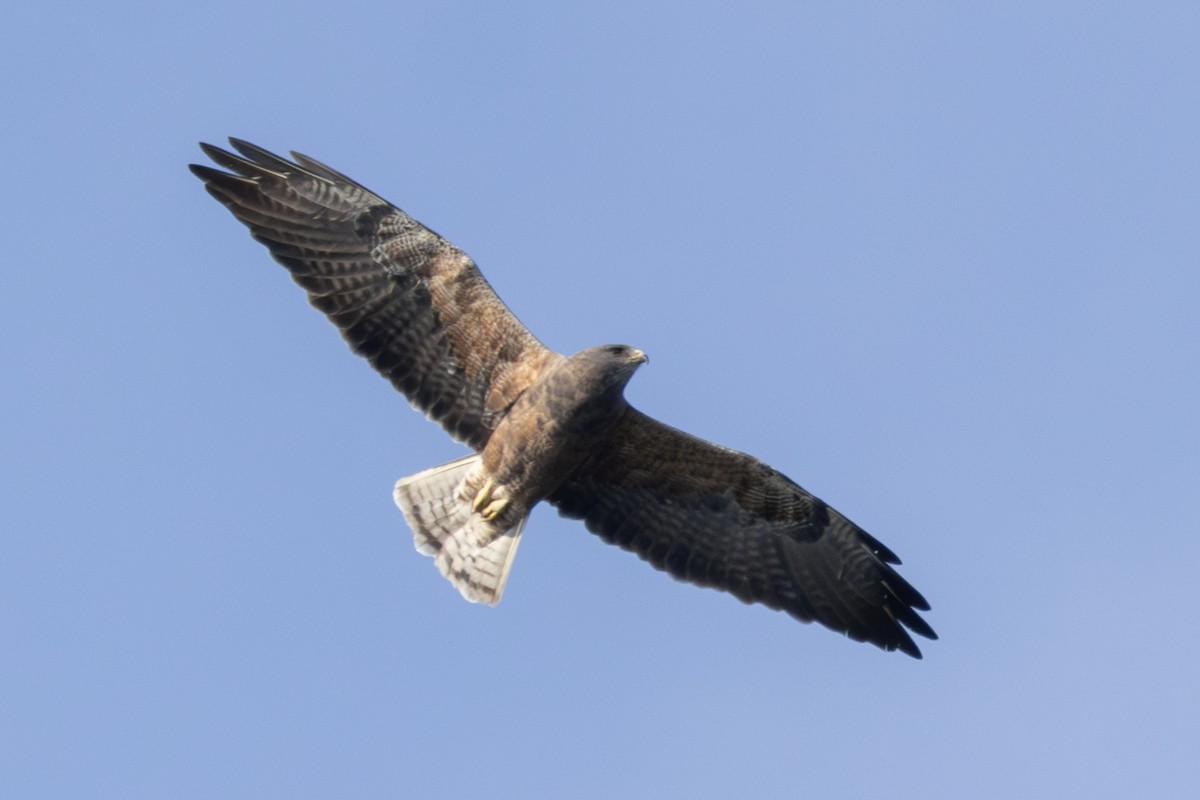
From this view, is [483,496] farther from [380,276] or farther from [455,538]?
[380,276]

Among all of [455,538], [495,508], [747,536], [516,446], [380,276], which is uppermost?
[747,536]

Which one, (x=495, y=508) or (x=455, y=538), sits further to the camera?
(x=455, y=538)

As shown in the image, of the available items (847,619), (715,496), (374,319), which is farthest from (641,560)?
(374,319)

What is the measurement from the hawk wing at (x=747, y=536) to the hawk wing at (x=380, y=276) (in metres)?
1.17

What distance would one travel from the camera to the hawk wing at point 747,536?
15.9 metres

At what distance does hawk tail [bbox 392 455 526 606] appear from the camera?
15.9 metres

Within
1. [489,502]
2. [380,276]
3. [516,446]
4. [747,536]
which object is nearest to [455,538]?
[489,502]

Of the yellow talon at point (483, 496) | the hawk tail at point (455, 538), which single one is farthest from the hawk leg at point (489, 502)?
the hawk tail at point (455, 538)

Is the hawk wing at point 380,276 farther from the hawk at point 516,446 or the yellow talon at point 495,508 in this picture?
the yellow talon at point 495,508

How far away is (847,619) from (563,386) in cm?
345

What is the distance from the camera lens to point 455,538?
16.0m

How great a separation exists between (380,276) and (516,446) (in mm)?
1741

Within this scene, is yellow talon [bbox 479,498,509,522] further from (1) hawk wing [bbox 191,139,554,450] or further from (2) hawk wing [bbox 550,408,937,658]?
(2) hawk wing [bbox 550,408,937,658]

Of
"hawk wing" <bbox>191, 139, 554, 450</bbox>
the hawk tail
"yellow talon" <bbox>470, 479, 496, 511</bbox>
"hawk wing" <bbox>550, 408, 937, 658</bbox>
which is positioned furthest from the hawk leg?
"hawk wing" <bbox>550, 408, 937, 658</bbox>
